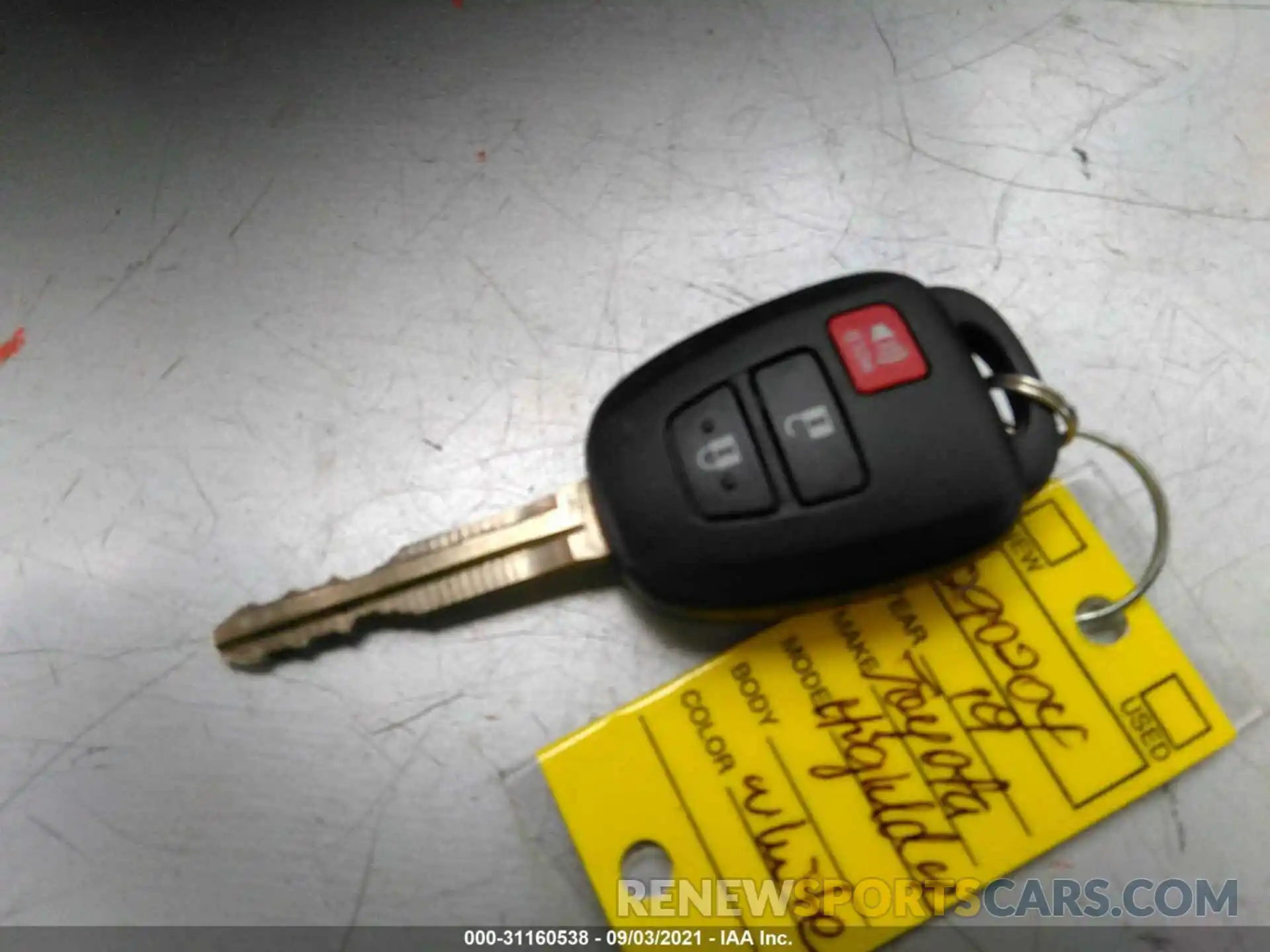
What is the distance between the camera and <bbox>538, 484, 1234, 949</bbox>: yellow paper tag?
457 millimetres

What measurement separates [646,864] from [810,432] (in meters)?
0.22

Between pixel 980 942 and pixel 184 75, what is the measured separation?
0.72 m

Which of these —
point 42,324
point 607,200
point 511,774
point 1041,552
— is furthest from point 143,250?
point 1041,552

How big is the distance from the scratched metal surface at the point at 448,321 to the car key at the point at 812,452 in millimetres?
92

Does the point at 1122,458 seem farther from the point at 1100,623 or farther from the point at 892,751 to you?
the point at 892,751

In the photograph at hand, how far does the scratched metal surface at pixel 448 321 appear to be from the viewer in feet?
1.68

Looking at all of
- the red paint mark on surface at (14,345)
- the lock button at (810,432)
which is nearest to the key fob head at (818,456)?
the lock button at (810,432)

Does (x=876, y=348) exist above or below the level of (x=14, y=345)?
above

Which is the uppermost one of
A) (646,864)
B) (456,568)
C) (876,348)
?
(876,348)

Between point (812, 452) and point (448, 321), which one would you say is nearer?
point (812, 452)

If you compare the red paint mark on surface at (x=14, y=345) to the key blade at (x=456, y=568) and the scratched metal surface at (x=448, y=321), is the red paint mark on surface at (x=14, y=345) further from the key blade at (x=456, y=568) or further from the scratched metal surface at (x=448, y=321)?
the key blade at (x=456, y=568)

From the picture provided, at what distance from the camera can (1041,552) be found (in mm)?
486

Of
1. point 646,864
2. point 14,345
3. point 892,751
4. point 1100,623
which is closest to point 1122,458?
point 1100,623

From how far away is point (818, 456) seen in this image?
0.42m
